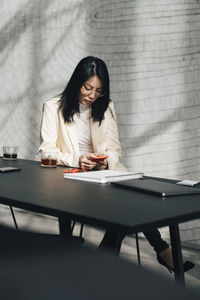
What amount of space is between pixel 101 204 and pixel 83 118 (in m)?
2.00

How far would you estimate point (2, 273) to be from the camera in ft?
2.43

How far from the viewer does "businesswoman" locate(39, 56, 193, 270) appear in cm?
296

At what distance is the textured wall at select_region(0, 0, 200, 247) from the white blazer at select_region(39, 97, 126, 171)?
70 centimetres

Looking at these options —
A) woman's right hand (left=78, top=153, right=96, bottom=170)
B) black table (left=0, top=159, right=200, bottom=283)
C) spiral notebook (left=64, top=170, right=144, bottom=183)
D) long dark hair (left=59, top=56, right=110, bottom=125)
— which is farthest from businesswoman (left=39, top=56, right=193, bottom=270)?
black table (left=0, top=159, right=200, bottom=283)

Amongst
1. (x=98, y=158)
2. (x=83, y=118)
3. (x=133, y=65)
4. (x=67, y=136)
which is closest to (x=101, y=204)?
(x=98, y=158)

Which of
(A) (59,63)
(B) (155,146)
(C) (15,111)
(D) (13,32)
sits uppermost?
(D) (13,32)

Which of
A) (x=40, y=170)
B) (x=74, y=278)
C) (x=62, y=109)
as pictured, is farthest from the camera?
(x=62, y=109)

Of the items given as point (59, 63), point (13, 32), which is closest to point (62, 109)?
point (59, 63)

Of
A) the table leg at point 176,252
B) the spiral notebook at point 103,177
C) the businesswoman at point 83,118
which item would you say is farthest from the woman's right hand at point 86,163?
the table leg at point 176,252

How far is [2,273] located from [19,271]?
5 centimetres

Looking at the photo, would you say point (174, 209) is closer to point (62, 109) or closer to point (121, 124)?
point (62, 109)

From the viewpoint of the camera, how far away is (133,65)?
3781 millimetres

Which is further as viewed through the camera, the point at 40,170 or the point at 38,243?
the point at 40,170

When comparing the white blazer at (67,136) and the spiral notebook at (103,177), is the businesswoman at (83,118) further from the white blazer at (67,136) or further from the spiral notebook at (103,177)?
the spiral notebook at (103,177)
